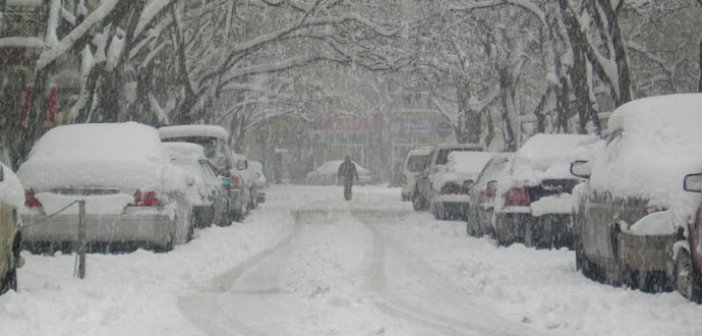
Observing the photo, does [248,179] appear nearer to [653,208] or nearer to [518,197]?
[518,197]

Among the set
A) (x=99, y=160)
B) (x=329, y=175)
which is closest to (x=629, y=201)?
(x=99, y=160)

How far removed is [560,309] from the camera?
8617mm

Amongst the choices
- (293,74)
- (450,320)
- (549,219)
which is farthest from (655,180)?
(293,74)


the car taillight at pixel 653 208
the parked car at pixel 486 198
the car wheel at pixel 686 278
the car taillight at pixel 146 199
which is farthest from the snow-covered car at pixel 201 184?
the car wheel at pixel 686 278

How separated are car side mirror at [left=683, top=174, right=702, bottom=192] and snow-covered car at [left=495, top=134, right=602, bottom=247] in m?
5.40

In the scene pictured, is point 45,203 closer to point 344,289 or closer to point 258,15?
point 344,289

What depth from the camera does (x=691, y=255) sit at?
8266 mm

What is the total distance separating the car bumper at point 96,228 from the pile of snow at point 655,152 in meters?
5.46

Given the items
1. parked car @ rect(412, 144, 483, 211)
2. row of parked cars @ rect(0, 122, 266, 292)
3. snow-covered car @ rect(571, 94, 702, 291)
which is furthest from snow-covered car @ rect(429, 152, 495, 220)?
snow-covered car @ rect(571, 94, 702, 291)

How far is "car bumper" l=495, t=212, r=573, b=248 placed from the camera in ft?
45.6

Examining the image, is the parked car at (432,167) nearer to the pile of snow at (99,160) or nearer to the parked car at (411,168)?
the parked car at (411,168)

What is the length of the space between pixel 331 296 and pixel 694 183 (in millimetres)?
3458

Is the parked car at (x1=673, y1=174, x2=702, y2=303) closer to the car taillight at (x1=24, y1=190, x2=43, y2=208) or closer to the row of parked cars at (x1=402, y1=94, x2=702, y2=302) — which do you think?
the row of parked cars at (x1=402, y1=94, x2=702, y2=302)

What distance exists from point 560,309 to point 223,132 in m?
13.9
